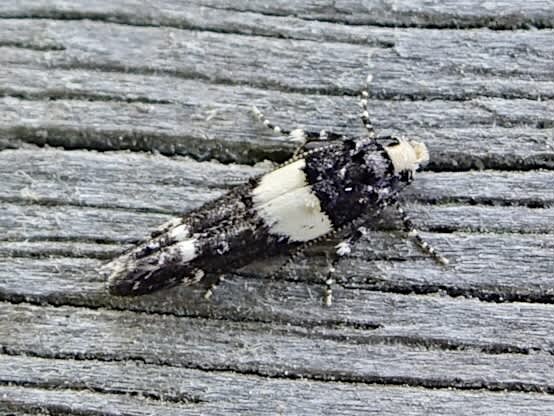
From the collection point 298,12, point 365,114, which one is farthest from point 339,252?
point 298,12

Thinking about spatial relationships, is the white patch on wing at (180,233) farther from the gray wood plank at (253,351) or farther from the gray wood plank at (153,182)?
the gray wood plank at (253,351)

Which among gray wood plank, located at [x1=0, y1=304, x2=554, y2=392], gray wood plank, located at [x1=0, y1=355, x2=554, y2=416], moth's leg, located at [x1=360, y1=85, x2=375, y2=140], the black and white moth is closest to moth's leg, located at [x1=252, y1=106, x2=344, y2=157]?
the black and white moth

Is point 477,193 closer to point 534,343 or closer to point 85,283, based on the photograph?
point 534,343

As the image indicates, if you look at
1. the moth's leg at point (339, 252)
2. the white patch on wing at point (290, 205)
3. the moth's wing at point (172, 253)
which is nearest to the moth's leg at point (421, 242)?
the moth's leg at point (339, 252)

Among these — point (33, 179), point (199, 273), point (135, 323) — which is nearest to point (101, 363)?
point (135, 323)

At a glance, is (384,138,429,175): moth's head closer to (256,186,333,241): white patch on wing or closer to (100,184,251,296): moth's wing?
(256,186,333,241): white patch on wing

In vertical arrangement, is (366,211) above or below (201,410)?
above

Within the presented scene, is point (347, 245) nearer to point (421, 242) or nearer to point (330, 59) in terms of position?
point (421, 242)
